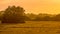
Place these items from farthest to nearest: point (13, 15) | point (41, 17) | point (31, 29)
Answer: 1. point (13, 15)
2. point (41, 17)
3. point (31, 29)

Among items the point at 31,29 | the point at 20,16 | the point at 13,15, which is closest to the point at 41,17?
the point at 20,16

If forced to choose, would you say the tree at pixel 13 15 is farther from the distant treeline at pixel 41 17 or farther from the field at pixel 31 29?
the field at pixel 31 29

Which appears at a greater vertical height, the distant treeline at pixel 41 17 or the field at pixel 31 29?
the distant treeline at pixel 41 17

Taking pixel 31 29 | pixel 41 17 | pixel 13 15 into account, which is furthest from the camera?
pixel 13 15

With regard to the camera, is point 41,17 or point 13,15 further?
point 13,15

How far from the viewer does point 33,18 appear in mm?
8672

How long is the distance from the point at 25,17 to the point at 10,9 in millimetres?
1041

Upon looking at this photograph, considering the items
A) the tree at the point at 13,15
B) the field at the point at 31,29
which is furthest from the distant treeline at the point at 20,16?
the field at the point at 31,29

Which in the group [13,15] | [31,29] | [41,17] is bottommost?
[31,29]

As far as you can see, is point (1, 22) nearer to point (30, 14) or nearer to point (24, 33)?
point (30, 14)

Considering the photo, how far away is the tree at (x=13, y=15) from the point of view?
27.2ft

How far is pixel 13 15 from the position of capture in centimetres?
863

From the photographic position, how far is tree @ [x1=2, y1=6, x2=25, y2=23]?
8.29 meters

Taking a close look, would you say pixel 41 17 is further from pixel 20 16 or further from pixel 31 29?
pixel 31 29
